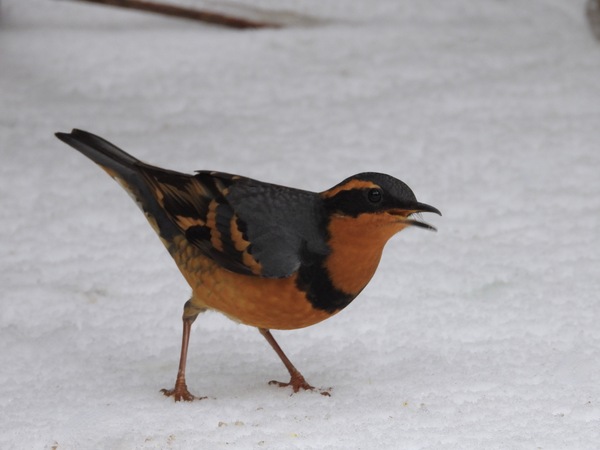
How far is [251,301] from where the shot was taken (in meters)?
4.58

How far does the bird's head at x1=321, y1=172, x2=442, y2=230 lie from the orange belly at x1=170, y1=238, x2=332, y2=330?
0.38 m

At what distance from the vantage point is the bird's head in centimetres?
435

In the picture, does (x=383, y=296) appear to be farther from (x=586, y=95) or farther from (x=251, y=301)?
(x=586, y=95)

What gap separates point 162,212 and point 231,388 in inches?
34.3

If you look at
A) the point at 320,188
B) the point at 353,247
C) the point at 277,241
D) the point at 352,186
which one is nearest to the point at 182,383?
the point at 277,241

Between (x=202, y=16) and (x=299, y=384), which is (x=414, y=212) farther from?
(x=202, y=16)

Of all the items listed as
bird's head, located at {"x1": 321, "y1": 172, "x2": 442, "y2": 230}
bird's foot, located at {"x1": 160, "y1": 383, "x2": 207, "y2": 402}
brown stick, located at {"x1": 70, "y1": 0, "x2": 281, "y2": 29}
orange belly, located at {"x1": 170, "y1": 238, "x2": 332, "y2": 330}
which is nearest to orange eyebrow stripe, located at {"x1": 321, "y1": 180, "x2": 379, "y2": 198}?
bird's head, located at {"x1": 321, "y1": 172, "x2": 442, "y2": 230}

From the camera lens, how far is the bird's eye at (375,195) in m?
4.37

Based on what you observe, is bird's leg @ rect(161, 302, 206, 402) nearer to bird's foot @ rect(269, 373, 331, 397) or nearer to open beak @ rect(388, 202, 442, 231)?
bird's foot @ rect(269, 373, 331, 397)

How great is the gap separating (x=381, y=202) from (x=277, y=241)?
1.61ft

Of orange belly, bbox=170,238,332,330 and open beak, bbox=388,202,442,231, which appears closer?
open beak, bbox=388,202,442,231

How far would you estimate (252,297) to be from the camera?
457 centimetres

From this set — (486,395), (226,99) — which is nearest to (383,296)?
(486,395)

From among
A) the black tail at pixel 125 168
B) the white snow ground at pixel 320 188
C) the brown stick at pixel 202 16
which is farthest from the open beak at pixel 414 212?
the brown stick at pixel 202 16
